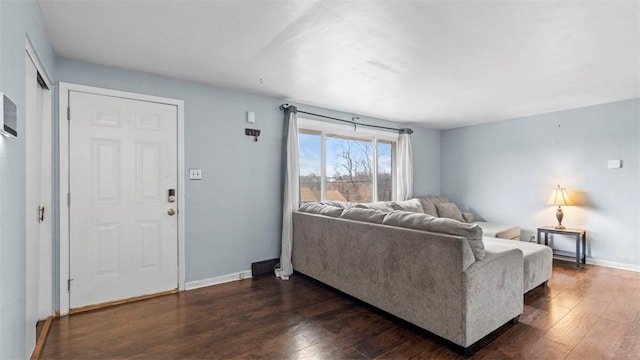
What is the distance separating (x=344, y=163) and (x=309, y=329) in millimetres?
2886

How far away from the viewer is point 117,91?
2.96 metres

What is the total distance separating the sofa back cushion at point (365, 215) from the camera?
2.85 m

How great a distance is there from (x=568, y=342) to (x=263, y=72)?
347 cm

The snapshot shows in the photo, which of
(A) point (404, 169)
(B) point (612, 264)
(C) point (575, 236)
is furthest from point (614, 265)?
(A) point (404, 169)

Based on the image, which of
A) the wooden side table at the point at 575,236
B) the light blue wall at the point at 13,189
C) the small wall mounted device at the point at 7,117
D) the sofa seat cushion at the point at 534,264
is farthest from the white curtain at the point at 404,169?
the small wall mounted device at the point at 7,117

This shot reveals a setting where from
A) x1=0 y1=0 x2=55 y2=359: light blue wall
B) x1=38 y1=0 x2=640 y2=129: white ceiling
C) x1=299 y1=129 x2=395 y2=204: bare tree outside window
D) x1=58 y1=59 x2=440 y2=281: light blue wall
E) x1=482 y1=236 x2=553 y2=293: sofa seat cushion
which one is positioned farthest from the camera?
x1=299 y1=129 x2=395 y2=204: bare tree outside window

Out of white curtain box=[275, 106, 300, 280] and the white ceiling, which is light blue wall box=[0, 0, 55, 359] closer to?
the white ceiling

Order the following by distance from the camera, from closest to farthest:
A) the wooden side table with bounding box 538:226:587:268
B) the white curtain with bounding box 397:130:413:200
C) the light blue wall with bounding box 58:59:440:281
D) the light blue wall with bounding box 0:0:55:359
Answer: the light blue wall with bounding box 0:0:55:359, the light blue wall with bounding box 58:59:440:281, the wooden side table with bounding box 538:226:587:268, the white curtain with bounding box 397:130:413:200

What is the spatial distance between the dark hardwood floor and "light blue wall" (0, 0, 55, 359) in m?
0.68

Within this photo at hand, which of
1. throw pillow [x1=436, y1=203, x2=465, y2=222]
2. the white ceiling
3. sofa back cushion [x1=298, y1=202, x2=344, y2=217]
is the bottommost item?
throw pillow [x1=436, y1=203, x2=465, y2=222]

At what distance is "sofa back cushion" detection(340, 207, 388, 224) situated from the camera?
285 centimetres

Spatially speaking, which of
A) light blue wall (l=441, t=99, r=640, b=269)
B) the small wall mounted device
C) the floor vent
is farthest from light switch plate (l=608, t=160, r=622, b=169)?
the small wall mounted device

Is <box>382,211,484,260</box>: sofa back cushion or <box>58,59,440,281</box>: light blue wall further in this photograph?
<box>58,59,440,281</box>: light blue wall

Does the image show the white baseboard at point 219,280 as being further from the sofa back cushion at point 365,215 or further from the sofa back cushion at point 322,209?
the sofa back cushion at point 365,215
